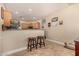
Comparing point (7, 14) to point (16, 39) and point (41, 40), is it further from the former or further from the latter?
point (41, 40)

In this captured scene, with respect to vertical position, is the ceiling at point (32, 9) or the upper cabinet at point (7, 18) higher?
the ceiling at point (32, 9)

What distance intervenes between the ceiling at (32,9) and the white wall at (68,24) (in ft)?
0.29

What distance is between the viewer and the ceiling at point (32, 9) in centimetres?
211

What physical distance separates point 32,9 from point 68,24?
0.64 meters

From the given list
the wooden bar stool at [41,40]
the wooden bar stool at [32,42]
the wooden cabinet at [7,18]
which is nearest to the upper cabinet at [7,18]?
the wooden cabinet at [7,18]

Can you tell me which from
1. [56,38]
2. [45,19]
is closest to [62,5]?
[45,19]

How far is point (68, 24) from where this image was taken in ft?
6.98

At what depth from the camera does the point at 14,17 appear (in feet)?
6.88

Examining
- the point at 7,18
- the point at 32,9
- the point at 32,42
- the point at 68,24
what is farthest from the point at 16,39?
the point at 68,24

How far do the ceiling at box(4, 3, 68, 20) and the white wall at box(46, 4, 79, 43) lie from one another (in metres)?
0.09

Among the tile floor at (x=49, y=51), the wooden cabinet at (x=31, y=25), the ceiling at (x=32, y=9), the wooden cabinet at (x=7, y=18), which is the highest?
the ceiling at (x=32, y=9)

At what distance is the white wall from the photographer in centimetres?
210

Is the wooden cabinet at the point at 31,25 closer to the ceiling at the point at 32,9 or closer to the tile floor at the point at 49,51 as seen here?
the ceiling at the point at 32,9

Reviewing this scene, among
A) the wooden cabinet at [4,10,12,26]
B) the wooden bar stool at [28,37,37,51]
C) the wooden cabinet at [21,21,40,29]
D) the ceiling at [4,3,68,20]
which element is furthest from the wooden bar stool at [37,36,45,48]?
the wooden cabinet at [4,10,12,26]
